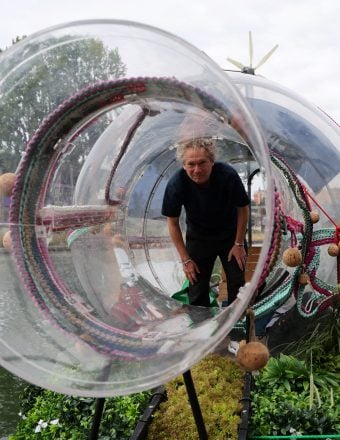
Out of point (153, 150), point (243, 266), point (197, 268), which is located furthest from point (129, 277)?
point (153, 150)

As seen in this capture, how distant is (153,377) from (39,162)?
1102 millimetres

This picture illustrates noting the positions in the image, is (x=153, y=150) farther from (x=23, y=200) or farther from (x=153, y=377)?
(x=153, y=377)

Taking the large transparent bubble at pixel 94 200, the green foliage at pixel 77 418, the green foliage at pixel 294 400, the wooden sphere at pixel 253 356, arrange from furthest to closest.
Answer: the green foliage at pixel 77 418 < the green foliage at pixel 294 400 < the wooden sphere at pixel 253 356 < the large transparent bubble at pixel 94 200

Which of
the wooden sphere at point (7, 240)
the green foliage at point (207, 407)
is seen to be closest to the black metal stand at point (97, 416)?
the green foliage at point (207, 407)

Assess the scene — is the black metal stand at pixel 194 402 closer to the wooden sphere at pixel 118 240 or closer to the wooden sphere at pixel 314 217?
the wooden sphere at pixel 118 240

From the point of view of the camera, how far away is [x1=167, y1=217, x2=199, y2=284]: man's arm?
3479mm

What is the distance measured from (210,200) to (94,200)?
28.4 inches

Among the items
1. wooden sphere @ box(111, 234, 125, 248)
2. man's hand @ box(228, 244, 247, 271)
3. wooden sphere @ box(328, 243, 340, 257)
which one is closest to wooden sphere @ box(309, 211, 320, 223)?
wooden sphere @ box(328, 243, 340, 257)

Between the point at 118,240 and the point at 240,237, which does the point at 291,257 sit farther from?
the point at 118,240

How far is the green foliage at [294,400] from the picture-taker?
2938 millimetres

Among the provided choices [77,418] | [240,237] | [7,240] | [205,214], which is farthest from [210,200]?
[77,418]

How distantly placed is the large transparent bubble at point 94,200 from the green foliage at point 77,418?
621 millimetres

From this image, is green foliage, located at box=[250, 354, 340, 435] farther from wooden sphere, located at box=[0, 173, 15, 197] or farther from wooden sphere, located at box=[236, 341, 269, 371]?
wooden sphere, located at box=[0, 173, 15, 197]

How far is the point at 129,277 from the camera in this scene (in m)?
3.52
